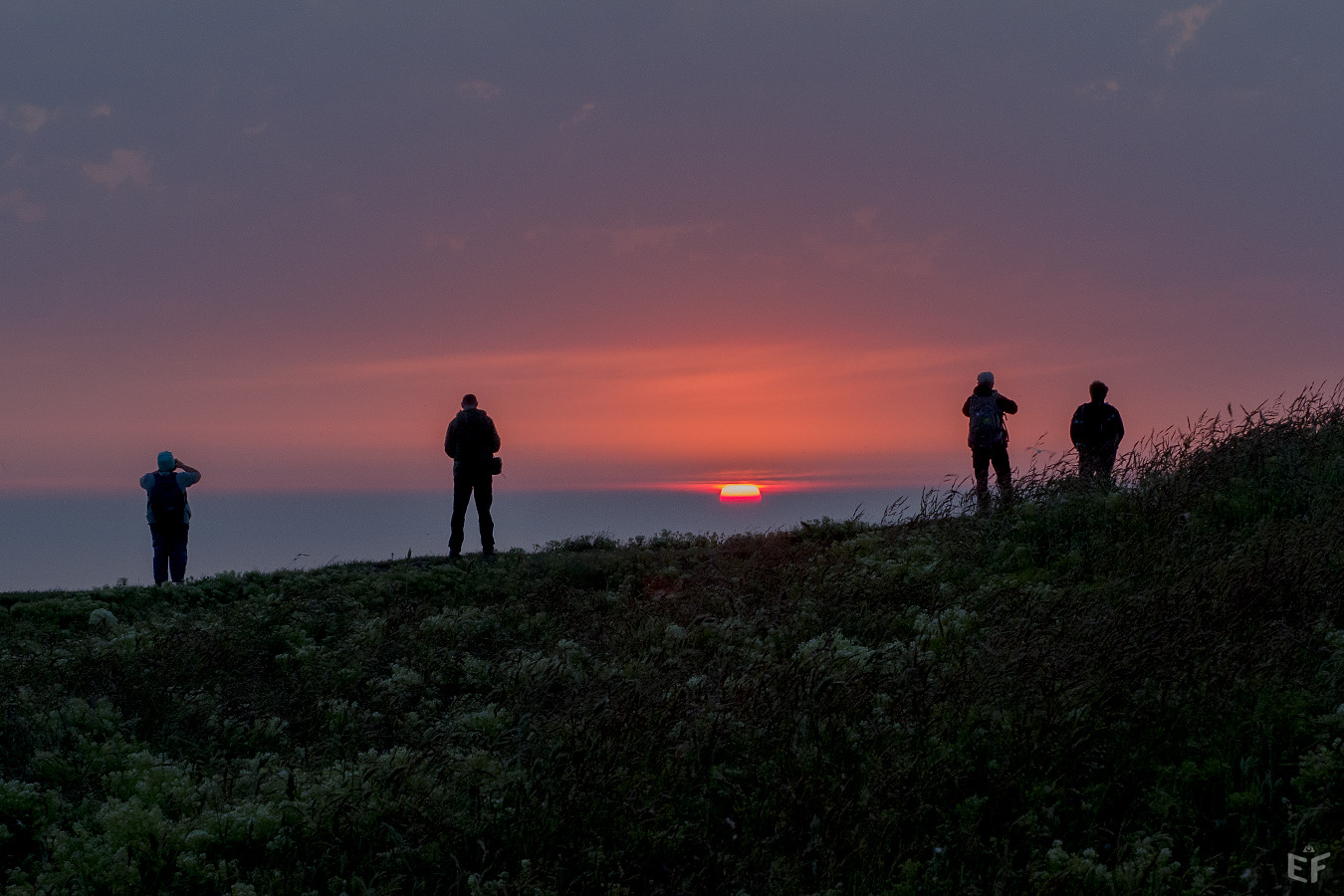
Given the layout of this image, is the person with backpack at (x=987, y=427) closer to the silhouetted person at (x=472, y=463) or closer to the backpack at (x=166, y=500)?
the silhouetted person at (x=472, y=463)

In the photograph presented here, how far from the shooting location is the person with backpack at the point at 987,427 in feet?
54.1

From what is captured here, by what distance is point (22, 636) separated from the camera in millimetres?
12070

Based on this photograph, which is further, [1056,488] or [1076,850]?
[1056,488]

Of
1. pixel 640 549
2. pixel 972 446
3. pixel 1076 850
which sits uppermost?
pixel 972 446

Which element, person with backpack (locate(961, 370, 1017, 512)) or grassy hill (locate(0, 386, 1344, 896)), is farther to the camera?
person with backpack (locate(961, 370, 1017, 512))

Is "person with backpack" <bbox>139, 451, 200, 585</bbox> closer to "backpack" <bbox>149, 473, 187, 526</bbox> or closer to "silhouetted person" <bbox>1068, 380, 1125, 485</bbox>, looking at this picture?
"backpack" <bbox>149, 473, 187, 526</bbox>

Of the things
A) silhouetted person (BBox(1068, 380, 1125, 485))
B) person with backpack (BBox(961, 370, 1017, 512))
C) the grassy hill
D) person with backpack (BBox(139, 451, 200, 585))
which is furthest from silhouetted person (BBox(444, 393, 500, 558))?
silhouetted person (BBox(1068, 380, 1125, 485))

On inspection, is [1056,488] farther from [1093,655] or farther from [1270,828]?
[1270,828]

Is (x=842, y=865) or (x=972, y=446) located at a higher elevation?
(x=972, y=446)

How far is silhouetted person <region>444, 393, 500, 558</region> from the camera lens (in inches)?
695

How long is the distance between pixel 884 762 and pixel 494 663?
559 centimetres

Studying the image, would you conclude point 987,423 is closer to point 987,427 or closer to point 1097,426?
point 987,427

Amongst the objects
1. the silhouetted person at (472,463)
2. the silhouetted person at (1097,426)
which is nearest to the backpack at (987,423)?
the silhouetted person at (1097,426)

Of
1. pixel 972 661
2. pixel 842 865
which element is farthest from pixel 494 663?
pixel 842 865
